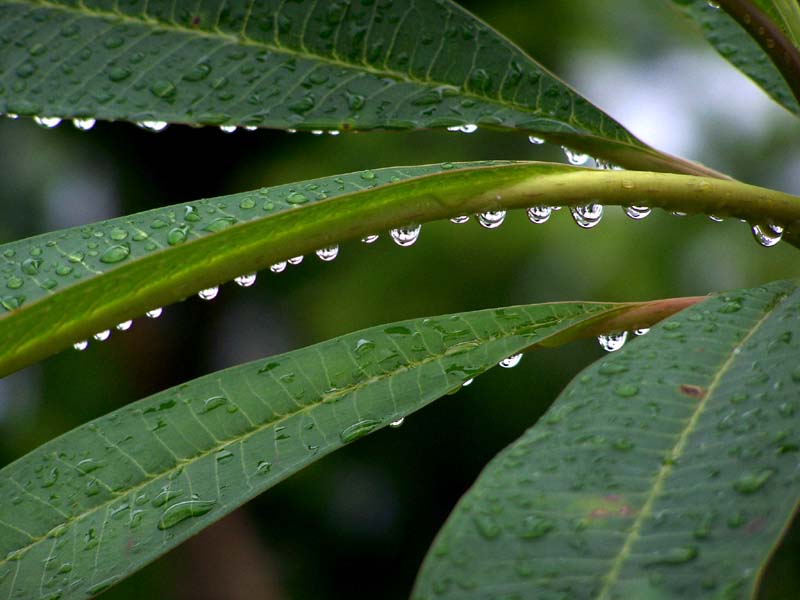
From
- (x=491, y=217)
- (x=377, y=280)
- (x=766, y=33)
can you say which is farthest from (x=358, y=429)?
(x=377, y=280)

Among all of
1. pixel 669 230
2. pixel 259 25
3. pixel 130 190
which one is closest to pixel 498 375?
pixel 669 230

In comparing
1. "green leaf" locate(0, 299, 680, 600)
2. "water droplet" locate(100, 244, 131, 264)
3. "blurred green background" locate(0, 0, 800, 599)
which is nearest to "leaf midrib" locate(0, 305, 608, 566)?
"green leaf" locate(0, 299, 680, 600)

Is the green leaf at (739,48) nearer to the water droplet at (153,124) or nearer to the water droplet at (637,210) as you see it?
the water droplet at (637,210)

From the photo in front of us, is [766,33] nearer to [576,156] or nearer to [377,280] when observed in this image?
[576,156]

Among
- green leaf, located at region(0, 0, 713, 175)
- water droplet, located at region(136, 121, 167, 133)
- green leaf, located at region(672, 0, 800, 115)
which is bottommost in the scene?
water droplet, located at region(136, 121, 167, 133)

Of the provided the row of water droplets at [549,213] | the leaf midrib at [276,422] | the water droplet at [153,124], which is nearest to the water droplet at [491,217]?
the row of water droplets at [549,213]

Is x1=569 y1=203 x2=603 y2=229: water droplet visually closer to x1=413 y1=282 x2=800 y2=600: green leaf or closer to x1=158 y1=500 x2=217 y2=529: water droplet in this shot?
x1=413 y1=282 x2=800 y2=600: green leaf
